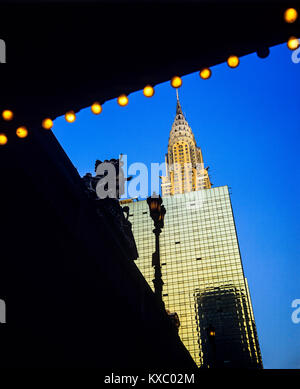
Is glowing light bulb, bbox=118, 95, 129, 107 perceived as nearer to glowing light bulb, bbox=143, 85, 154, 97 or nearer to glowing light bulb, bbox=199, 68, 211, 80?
glowing light bulb, bbox=143, 85, 154, 97

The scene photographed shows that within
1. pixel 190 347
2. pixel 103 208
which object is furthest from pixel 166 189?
pixel 103 208

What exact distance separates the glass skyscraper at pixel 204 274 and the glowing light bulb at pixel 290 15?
80.8 metres

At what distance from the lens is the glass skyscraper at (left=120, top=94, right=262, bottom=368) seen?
7856cm

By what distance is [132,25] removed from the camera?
11.0 ft

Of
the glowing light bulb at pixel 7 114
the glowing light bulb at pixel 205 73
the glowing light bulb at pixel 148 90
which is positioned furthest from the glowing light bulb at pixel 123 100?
the glowing light bulb at pixel 7 114

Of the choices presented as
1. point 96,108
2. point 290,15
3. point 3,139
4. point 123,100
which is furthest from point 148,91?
point 3,139

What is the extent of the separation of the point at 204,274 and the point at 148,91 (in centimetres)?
8828

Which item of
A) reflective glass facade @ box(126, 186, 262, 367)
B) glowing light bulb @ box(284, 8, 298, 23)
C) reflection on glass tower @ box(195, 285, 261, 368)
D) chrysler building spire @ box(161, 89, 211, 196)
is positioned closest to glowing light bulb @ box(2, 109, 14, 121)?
glowing light bulb @ box(284, 8, 298, 23)

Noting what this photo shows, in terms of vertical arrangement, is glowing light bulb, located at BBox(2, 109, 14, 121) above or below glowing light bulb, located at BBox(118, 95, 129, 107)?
below

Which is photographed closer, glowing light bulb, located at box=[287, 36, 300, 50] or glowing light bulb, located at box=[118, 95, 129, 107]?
glowing light bulb, located at box=[287, 36, 300, 50]

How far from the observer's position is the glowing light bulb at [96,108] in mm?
4195

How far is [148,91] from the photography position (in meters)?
4.11

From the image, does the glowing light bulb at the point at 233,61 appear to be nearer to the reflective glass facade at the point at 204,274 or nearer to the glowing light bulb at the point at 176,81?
the glowing light bulb at the point at 176,81

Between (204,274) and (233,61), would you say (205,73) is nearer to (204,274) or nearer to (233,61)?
(233,61)
